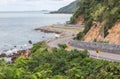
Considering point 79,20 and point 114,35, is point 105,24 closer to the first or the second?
point 114,35

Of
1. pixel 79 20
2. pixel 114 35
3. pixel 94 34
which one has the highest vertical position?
pixel 114 35

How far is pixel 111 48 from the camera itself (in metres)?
45.7

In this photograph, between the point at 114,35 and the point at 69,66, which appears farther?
the point at 114,35

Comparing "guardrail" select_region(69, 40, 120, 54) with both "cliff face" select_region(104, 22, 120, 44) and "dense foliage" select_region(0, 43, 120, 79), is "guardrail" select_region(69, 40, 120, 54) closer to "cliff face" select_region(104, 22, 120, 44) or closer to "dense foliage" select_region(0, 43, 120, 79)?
"cliff face" select_region(104, 22, 120, 44)

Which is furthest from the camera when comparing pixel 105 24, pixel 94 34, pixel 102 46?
pixel 94 34

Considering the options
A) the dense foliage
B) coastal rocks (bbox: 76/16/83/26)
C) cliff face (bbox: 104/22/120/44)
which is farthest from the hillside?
coastal rocks (bbox: 76/16/83/26)

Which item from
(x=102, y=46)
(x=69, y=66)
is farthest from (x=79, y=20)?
(x=69, y=66)

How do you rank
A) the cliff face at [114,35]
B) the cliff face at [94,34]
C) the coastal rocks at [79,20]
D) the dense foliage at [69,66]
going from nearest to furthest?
the dense foliage at [69,66]
the cliff face at [114,35]
the cliff face at [94,34]
the coastal rocks at [79,20]

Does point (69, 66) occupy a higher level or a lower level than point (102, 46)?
higher

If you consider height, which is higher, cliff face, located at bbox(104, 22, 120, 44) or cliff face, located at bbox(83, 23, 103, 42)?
cliff face, located at bbox(104, 22, 120, 44)

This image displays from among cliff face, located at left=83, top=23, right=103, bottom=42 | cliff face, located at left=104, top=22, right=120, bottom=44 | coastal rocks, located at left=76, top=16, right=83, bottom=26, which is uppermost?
cliff face, located at left=104, top=22, right=120, bottom=44

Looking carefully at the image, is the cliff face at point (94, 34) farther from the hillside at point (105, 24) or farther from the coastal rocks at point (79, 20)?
the coastal rocks at point (79, 20)

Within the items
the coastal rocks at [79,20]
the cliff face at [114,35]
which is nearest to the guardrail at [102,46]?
the cliff face at [114,35]

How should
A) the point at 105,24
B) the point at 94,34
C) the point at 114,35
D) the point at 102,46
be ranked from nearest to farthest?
1. the point at 102,46
2. the point at 114,35
3. the point at 105,24
4. the point at 94,34
